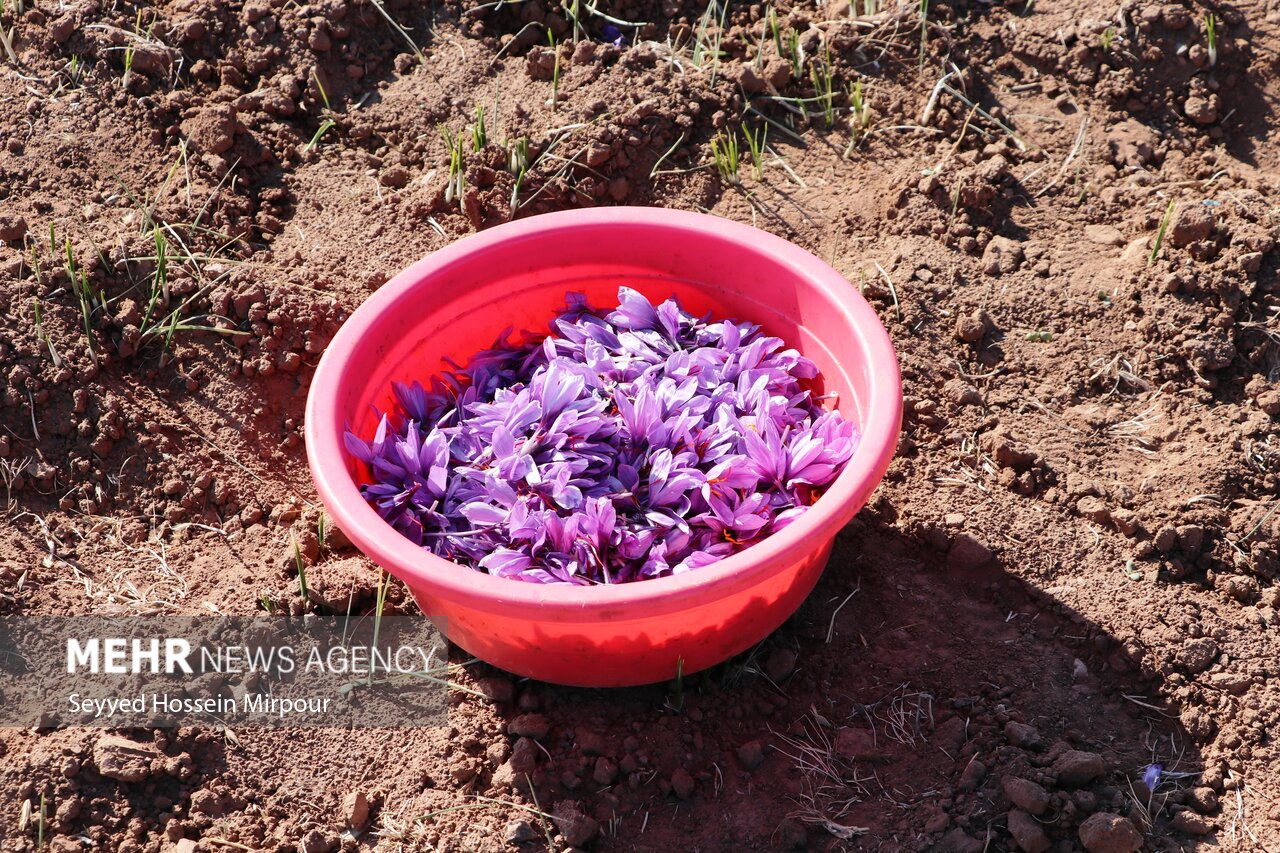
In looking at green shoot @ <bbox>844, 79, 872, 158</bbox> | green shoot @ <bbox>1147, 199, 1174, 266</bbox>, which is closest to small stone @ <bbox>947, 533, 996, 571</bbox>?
green shoot @ <bbox>1147, 199, 1174, 266</bbox>

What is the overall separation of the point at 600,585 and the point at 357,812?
0.64 meters

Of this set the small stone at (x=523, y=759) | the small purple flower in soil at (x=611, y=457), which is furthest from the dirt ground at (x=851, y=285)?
the small purple flower in soil at (x=611, y=457)

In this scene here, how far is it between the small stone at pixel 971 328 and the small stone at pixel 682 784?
1.18 metres

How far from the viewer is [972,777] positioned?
208 cm

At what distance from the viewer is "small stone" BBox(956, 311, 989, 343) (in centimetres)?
268

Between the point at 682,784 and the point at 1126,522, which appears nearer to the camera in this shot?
the point at 682,784

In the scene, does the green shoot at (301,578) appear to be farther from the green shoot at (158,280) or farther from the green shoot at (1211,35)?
the green shoot at (1211,35)

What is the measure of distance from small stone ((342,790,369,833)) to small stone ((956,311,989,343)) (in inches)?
62.7

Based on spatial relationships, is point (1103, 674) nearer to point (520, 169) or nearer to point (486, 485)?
point (486, 485)

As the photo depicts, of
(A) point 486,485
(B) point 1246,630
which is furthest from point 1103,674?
(A) point 486,485

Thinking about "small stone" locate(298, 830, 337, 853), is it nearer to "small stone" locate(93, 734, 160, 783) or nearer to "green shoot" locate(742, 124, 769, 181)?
"small stone" locate(93, 734, 160, 783)

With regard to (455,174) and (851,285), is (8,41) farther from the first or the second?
(851,285)

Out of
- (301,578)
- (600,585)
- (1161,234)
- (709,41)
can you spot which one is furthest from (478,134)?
(1161,234)

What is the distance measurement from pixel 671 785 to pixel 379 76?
6.51 ft
